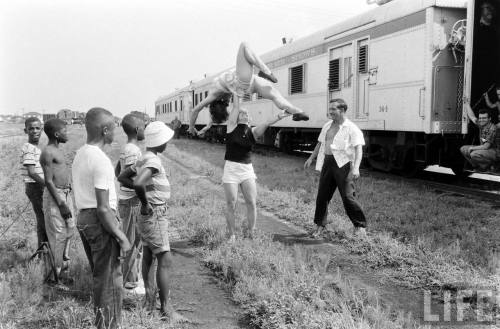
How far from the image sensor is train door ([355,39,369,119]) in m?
11.2

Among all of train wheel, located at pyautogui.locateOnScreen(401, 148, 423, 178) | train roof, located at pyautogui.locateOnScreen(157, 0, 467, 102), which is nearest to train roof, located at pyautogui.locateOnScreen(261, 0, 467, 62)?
train roof, located at pyautogui.locateOnScreen(157, 0, 467, 102)

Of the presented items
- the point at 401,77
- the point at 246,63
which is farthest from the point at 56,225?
the point at 401,77

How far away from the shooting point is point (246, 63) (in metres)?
4.69

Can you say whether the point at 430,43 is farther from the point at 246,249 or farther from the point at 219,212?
the point at 246,249

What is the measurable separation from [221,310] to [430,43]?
23.2 feet

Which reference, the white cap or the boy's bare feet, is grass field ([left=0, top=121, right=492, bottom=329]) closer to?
the boy's bare feet

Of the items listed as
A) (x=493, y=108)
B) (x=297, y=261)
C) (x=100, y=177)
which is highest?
(x=493, y=108)

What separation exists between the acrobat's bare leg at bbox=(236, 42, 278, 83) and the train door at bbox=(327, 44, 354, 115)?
732 centimetres

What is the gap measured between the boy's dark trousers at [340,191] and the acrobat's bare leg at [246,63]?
1.83 meters

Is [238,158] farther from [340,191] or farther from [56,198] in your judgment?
[56,198]

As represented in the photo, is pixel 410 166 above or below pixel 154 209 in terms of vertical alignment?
below

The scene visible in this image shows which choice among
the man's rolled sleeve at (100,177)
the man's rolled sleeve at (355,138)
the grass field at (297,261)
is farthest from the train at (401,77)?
the man's rolled sleeve at (100,177)

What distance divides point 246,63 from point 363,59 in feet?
23.8

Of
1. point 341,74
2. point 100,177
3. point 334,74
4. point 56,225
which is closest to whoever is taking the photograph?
point 100,177
